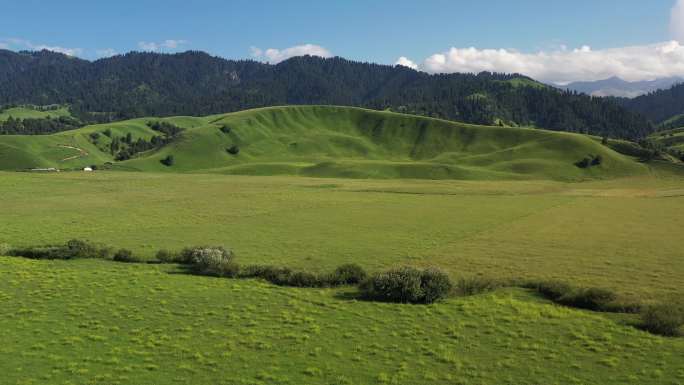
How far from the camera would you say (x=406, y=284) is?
1523 inches

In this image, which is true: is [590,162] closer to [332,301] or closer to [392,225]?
[392,225]

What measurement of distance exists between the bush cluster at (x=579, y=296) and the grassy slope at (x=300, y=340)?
198 cm

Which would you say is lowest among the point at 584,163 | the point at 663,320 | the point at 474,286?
the point at 474,286

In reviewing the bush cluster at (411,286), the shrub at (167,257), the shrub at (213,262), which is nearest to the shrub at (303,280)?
the bush cluster at (411,286)

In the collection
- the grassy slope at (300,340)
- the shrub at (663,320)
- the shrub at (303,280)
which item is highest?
the shrub at (663,320)

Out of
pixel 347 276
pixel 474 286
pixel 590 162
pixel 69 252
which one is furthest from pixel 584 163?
pixel 69 252

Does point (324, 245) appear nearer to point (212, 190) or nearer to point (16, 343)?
point (16, 343)

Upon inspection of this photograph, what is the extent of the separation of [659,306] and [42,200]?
352 ft

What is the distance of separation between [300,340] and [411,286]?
38.6 ft

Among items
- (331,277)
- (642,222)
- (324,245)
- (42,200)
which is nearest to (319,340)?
(331,277)

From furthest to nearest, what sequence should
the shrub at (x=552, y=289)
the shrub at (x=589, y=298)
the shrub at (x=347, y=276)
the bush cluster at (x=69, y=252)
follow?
1. the bush cluster at (x=69, y=252)
2. the shrub at (x=347, y=276)
3. the shrub at (x=552, y=289)
4. the shrub at (x=589, y=298)

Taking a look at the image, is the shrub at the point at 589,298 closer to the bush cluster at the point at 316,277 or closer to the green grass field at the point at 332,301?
A: the green grass field at the point at 332,301

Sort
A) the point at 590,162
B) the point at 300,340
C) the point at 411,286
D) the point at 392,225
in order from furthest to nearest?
the point at 590,162 → the point at 392,225 → the point at 411,286 → the point at 300,340

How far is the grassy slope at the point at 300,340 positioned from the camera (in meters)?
25.7
